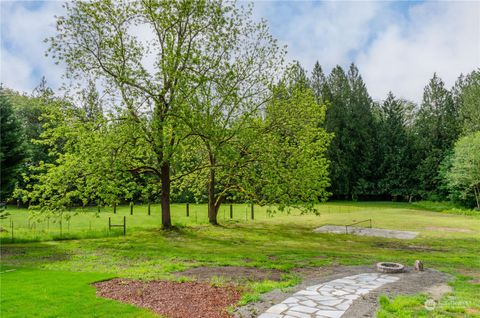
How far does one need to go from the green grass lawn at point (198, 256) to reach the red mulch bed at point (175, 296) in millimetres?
405

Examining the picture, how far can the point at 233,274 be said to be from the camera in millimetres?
10180

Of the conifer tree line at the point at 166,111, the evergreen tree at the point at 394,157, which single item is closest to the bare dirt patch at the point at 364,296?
the conifer tree line at the point at 166,111

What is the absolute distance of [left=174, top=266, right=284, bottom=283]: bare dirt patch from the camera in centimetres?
966

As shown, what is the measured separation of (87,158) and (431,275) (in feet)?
51.1

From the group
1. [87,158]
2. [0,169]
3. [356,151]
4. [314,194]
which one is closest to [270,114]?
[314,194]

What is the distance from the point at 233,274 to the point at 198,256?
354 cm

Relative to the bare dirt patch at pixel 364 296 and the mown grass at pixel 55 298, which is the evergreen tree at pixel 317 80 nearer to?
the bare dirt patch at pixel 364 296

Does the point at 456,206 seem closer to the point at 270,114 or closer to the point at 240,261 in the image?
the point at 270,114

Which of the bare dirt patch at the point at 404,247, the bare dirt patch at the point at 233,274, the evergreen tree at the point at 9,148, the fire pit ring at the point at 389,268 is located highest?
the evergreen tree at the point at 9,148

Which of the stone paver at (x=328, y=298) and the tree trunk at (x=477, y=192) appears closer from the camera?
the stone paver at (x=328, y=298)

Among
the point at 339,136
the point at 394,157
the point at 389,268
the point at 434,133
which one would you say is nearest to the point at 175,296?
the point at 389,268

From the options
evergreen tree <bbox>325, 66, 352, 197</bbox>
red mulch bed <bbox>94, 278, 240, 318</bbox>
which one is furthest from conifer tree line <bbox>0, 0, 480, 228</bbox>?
evergreen tree <bbox>325, 66, 352, 197</bbox>

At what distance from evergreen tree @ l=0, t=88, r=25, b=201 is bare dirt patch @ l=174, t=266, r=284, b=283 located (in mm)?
13700

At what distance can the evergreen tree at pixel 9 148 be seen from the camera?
18.5m
